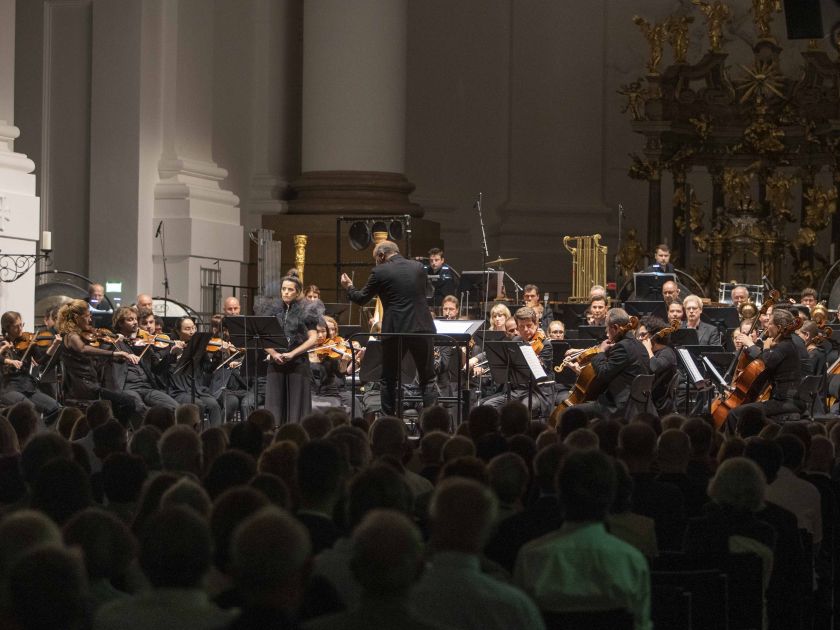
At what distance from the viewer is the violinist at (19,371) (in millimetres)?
12562

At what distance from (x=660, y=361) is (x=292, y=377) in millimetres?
3116

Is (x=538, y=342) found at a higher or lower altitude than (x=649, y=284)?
lower

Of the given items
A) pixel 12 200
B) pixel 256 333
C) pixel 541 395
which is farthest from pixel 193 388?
pixel 12 200

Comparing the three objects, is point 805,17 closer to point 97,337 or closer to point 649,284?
point 97,337

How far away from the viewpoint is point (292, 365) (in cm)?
1290

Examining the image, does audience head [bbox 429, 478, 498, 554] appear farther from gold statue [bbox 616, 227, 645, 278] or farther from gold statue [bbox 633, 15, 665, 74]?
gold statue [bbox 633, 15, 665, 74]

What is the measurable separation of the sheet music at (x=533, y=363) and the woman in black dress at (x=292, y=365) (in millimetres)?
1835

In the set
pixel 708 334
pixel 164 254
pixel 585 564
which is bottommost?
pixel 585 564

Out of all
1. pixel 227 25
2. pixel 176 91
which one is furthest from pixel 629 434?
pixel 227 25

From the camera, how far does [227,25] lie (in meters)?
21.5

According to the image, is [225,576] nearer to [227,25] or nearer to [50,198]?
[50,198]

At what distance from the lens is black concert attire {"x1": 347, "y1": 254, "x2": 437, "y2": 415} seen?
40.0 ft

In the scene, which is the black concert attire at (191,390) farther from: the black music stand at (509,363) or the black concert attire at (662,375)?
the black concert attire at (662,375)

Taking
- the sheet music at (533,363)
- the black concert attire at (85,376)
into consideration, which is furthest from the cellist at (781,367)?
the black concert attire at (85,376)
